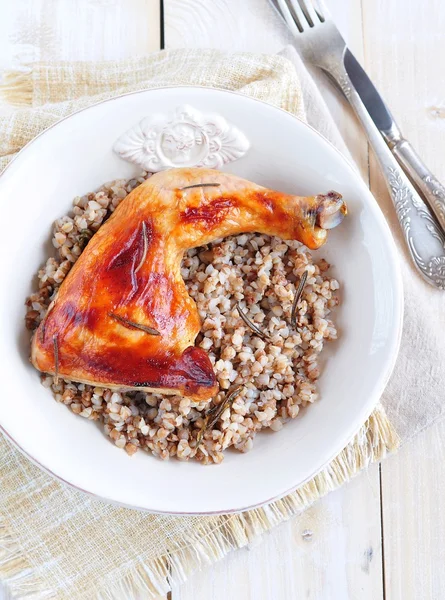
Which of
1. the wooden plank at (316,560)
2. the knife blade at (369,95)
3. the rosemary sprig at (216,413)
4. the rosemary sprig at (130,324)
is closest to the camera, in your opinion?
the rosemary sprig at (130,324)

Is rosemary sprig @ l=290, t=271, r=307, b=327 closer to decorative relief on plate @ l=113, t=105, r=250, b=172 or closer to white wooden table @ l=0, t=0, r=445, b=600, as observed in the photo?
decorative relief on plate @ l=113, t=105, r=250, b=172

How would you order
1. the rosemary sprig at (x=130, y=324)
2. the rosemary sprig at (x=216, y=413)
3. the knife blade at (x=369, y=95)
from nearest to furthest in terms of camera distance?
1. the rosemary sprig at (x=130, y=324)
2. the rosemary sprig at (x=216, y=413)
3. the knife blade at (x=369, y=95)

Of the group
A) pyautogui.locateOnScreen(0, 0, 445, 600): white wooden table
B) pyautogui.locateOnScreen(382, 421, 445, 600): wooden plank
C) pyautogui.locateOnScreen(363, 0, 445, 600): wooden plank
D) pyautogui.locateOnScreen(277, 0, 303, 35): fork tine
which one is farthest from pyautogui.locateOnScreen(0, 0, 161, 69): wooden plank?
pyautogui.locateOnScreen(382, 421, 445, 600): wooden plank

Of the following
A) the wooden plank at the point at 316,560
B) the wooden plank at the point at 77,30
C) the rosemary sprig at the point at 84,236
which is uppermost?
the wooden plank at the point at 77,30

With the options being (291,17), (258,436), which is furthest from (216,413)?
(291,17)

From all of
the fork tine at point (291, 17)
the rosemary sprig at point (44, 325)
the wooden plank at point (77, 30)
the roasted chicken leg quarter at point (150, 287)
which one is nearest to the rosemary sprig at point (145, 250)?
the roasted chicken leg quarter at point (150, 287)

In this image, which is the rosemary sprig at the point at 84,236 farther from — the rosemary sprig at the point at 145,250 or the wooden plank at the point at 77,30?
the wooden plank at the point at 77,30

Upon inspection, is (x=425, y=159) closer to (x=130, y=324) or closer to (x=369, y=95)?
(x=369, y=95)

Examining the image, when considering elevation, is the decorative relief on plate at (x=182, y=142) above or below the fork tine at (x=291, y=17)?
below
